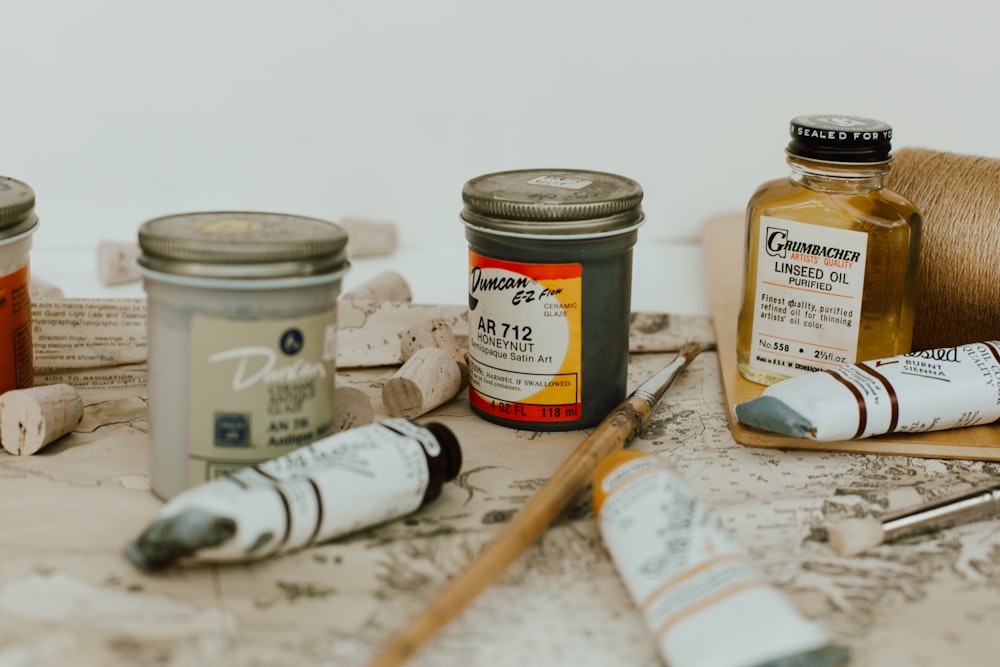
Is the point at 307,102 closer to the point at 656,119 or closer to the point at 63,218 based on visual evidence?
the point at 63,218

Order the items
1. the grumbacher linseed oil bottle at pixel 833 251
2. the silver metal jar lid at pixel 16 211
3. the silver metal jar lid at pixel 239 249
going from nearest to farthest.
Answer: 1. the silver metal jar lid at pixel 239 249
2. the silver metal jar lid at pixel 16 211
3. the grumbacher linseed oil bottle at pixel 833 251

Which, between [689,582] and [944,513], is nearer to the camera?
[689,582]

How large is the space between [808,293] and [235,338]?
535mm

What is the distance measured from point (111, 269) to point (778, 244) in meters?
0.85

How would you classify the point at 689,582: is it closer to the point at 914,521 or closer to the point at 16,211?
the point at 914,521

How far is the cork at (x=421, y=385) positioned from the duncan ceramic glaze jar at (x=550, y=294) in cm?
5

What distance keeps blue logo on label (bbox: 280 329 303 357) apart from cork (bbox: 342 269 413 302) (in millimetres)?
478

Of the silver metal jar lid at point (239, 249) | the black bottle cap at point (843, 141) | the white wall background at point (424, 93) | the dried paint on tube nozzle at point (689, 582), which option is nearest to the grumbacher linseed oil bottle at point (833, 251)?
the black bottle cap at point (843, 141)

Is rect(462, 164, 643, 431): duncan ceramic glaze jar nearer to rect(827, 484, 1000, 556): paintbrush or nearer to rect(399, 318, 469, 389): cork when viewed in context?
rect(399, 318, 469, 389): cork

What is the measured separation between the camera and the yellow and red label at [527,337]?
3.17 ft

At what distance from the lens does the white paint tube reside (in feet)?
3.14

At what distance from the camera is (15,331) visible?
975 millimetres

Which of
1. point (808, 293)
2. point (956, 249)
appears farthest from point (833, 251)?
point (956, 249)

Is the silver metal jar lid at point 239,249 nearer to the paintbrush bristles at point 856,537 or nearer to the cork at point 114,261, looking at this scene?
Result: the paintbrush bristles at point 856,537
